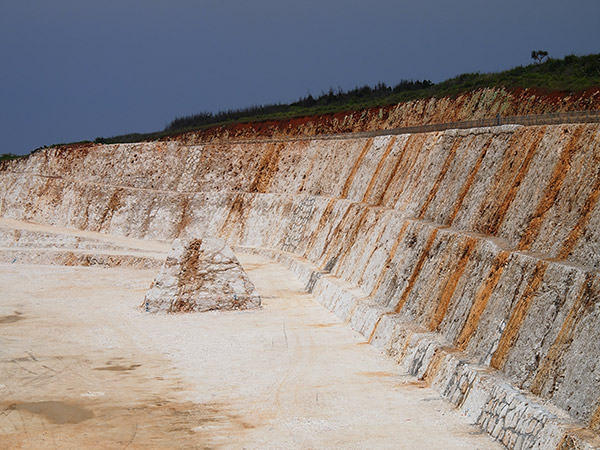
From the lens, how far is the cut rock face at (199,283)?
25578mm

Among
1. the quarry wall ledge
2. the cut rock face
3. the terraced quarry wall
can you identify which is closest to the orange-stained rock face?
the terraced quarry wall

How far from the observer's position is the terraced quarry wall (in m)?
11.0

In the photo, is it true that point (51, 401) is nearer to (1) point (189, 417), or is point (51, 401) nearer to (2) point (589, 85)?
(1) point (189, 417)

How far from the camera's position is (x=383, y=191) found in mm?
29844

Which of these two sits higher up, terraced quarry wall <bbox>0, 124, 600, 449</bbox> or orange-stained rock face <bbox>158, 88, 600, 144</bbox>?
orange-stained rock face <bbox>158, 88, 600, 144</bbox>

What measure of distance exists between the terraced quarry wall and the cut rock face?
3014 mm

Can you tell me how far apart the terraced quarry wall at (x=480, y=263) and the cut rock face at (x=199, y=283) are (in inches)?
119

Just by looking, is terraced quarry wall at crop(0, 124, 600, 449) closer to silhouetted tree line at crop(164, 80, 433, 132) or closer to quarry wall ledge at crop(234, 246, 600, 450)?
quarry wall ledge at crop(234, 246, 600, 450)

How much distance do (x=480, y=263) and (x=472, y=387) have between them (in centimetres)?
323

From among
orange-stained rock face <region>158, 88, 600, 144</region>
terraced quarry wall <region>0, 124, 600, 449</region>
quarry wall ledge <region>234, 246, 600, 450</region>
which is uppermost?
orange-stained rock face <region>158, 88, 600, 144</region>

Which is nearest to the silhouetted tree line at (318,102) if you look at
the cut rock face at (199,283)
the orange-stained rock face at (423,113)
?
the orange-stained rock face at (423,113)

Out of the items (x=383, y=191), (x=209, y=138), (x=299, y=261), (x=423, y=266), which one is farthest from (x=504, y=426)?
(x=209, y=138)

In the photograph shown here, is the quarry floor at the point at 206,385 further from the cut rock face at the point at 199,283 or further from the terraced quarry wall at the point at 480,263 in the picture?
the terraced quarry wall at the point at 480,263

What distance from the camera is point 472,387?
12.9 meters
